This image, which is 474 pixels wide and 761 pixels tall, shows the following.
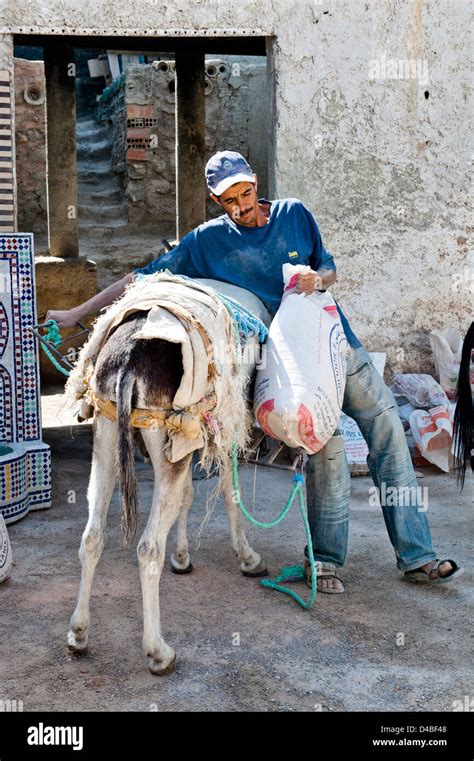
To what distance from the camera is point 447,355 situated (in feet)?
19.9

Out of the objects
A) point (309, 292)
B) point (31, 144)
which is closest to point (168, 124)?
point (31, 144)

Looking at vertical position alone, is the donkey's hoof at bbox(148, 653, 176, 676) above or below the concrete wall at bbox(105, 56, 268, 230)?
below

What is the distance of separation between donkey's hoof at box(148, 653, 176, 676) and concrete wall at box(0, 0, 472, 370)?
340cm

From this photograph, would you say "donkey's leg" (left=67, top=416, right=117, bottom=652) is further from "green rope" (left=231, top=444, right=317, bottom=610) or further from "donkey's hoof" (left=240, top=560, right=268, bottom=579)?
"donkey's hoof" (left=240, top=560, right=268, bottom=579)

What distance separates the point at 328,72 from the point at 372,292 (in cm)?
142

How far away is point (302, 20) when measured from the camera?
566 centimetres

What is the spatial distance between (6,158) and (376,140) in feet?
7.63

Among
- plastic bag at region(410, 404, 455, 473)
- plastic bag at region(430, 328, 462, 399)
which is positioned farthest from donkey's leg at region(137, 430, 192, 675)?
plastic bag at region(430, 328, 462, 399)

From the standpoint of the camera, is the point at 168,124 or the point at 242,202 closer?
the point at 242,202

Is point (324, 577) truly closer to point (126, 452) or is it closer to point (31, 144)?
point (126, 452)

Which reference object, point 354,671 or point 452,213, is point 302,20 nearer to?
point 452,213

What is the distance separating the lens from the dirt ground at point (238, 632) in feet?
9.95

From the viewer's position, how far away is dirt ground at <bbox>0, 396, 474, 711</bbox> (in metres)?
3.03

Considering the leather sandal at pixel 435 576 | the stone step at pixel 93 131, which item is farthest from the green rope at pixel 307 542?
the stone step at pixel 93 131
